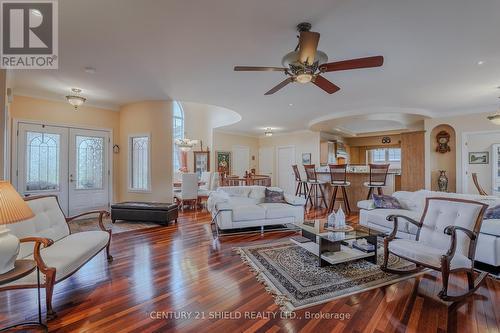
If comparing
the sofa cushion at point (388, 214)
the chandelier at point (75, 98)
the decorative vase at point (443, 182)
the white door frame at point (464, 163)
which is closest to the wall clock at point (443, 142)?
the white door frame at point (464, 163)

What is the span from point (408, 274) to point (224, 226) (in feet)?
8.91

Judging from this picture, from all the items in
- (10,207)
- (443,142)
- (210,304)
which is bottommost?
(210,304)

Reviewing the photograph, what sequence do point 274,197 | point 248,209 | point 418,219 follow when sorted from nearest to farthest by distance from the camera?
point 418,219
point 248,209
point 274,197

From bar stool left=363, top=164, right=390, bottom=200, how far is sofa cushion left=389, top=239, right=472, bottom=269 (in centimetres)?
335

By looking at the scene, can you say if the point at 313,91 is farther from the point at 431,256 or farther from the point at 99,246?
the point at 99,246

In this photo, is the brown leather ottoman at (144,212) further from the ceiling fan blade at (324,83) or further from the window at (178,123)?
the window at (178,123)

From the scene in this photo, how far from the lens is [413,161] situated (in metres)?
7.04

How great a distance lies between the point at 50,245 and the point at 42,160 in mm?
4165

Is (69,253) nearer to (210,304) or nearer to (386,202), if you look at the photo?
(210,304)

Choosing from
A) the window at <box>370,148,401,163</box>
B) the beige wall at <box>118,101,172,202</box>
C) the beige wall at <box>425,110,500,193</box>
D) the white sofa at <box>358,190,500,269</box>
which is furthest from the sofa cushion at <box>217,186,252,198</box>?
the window at <box>370,148,401,163</box>

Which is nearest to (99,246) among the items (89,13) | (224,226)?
(224,226)

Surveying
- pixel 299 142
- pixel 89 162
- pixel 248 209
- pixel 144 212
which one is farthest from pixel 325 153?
pixel 89 162

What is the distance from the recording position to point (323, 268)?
9.29 feet

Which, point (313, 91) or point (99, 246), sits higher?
point (313, 91)
